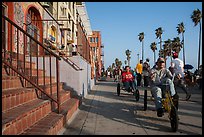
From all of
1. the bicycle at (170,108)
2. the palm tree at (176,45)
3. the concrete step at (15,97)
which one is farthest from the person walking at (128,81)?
the palm tree at (176,45)

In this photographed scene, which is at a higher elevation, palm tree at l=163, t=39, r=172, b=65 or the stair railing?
palm tree at l=163, t=39, r=172, b=65

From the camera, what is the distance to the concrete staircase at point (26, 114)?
402 centimetres

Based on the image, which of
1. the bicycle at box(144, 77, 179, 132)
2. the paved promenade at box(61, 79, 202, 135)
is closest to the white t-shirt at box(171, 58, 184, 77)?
the paved promenade at box(61, 79, 202, 135)

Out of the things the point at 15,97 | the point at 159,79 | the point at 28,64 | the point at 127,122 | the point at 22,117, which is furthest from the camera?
the point at 28,64

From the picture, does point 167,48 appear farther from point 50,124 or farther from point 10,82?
point 50,124

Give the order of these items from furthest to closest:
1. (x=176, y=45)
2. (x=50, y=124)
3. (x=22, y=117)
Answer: (x=176, y=45)
(x=50, y=124)
(x=22, y=117)

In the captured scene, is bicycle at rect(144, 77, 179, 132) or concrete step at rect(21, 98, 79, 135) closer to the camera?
concrete step at rect(21, 98, 79, 135)

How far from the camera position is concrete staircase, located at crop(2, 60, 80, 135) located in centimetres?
402

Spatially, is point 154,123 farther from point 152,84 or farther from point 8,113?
point 8,113

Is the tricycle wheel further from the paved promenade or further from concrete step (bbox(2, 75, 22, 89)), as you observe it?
concrete step (bbox(2, 75, 22, 89))

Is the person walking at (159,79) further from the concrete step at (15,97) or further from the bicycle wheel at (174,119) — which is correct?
the concrete step at (15,97)

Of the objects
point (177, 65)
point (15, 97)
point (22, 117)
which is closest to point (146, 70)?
point (177, 65)

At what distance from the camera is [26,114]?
4.40 meters

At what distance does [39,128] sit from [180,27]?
59.9 m
